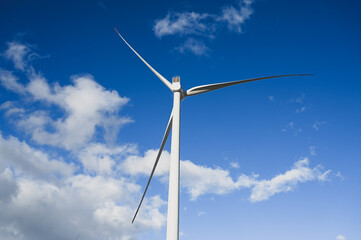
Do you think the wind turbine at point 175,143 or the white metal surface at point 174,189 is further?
the wind turbine at point 175,143

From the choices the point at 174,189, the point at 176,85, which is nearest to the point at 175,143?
the point at 174,189

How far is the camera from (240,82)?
36719 millimetres

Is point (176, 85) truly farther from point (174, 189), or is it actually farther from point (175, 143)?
point (174, 189)

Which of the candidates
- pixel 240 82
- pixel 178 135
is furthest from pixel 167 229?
pixel 240 82

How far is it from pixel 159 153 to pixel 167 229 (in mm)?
12058

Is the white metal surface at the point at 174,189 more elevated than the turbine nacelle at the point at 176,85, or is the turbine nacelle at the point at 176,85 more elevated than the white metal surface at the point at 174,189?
the turbine nacelle at the point at 176,85

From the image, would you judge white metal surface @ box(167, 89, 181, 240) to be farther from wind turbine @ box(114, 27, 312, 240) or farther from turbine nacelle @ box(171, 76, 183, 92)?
turbine nacelle @ box(171, 76, 183, 92)

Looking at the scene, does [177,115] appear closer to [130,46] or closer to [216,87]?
[216,87]

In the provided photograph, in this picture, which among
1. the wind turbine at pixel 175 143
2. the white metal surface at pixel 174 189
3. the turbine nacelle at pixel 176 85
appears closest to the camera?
the white metal surface at pixel 174 189

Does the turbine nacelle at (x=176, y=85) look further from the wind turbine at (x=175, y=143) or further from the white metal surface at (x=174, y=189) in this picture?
the white metal surface at (x=174, y=189)

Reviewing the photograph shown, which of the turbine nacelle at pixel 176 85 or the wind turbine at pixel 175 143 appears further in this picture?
the turbine nacelle at pixel 176 85

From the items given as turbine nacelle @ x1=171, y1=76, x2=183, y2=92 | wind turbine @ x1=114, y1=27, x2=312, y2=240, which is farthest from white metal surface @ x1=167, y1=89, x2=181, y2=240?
turbine nacelle @ x1=171, y1=76, x2=183, y2=92

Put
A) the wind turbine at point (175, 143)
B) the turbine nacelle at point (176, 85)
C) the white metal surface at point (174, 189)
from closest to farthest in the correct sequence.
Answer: the white metal surface at point (174, 189) < the wind turbine at point (175, 143) < the turbine nacelle at point (176, 85)

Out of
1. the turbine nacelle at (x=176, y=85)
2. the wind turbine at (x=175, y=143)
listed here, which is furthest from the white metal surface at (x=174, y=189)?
the turbine nacelle at (x=176, y=85)
